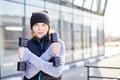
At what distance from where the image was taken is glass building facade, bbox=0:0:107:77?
12.7m

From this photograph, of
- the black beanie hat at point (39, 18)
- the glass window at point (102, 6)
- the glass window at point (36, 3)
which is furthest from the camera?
the glass window at point (102, 6)

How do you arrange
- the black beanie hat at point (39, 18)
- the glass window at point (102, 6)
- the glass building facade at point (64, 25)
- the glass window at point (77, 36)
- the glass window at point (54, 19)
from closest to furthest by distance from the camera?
1. the black beanie hat at point (39, 18)
2. the glass building facade at point (64, 25)
3. the glass window at point (54, 19)
4. the glass window at point (77, 36)
5. the glass window at point (102, 6)

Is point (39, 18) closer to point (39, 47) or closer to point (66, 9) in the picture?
point (39, 47)

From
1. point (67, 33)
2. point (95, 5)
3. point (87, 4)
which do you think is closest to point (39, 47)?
point (67, 33)

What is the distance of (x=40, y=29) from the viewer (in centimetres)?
254

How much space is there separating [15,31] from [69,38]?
7311mm

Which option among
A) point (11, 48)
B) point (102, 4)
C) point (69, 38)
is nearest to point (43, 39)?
point (11, 48)

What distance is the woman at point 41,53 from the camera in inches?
97.7

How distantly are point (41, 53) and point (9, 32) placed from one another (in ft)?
34.6

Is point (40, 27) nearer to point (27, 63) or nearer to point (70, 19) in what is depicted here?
point (27, 63)

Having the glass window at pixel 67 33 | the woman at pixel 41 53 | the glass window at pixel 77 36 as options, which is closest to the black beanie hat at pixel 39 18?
the woman at pixel 41 53

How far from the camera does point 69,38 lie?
20172 millimetres

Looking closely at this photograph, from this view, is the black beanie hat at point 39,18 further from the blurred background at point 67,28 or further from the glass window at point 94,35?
the glass window at point 94,35

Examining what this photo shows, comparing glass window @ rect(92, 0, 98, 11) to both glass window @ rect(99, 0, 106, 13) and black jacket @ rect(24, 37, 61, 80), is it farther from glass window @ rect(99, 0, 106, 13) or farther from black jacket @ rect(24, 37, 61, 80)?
black jacket @ rect(24, 37, 61, 80)
